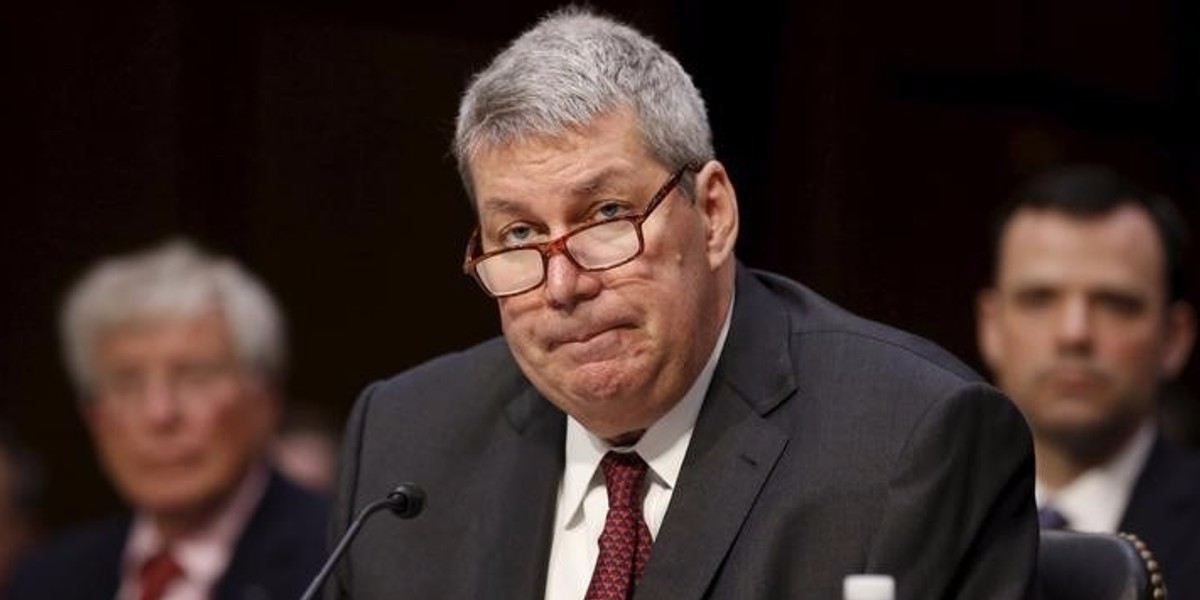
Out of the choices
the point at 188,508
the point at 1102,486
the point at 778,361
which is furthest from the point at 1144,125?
the point at 778,361

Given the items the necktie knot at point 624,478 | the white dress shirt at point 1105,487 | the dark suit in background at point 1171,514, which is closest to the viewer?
the necktie knot at point 624,478

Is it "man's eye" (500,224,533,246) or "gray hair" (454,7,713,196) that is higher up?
"gray hair" (454,7,713,196)

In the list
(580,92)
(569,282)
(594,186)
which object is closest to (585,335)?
(569,282)

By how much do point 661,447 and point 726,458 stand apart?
4.1 inches

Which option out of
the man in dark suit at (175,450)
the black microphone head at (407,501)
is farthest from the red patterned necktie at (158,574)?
the black microphone head at (407,501)

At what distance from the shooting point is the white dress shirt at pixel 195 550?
15.8 ft

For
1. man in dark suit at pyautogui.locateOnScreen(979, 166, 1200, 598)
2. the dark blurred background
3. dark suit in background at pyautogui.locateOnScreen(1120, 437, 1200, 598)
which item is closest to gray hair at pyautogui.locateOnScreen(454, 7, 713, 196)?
dark suit in background at pyautogui.locateOnScreen(1120, 437, 1200, 598)

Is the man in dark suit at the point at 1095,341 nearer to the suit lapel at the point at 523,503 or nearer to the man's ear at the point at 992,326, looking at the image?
the man's ear at the point at 992,326

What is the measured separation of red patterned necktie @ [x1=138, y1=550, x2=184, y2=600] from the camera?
4.79 meters

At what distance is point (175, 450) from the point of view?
491 centimetres

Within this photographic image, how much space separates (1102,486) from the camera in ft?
15.4

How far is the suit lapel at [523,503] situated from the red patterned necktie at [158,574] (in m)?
1.89

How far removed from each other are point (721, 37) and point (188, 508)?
5.85ft

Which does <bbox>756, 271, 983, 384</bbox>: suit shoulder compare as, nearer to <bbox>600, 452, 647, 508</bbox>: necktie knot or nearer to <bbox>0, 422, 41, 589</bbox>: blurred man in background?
<bbox>600, 452, 647, 508</bbox>: necktie knot
